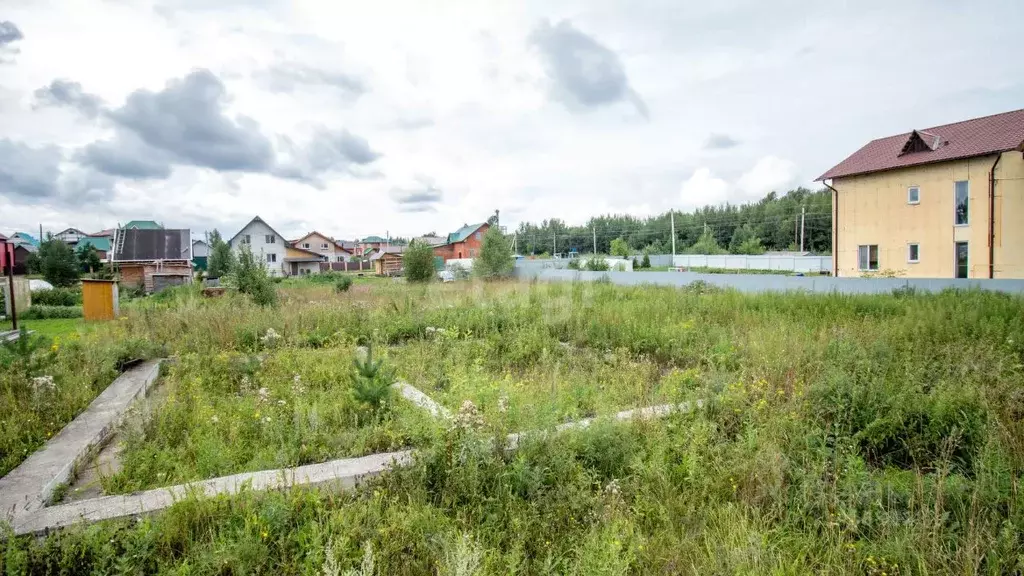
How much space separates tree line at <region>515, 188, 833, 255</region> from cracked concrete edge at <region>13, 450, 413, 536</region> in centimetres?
5269

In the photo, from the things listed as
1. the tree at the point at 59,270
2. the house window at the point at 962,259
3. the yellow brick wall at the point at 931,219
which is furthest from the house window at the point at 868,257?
the tree at the point at 59,270

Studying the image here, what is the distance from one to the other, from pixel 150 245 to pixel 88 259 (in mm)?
4109

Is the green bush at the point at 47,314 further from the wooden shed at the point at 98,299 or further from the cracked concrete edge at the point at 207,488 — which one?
the cracked concrete edge at the point at 207,488

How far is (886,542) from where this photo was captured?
2.38 meters

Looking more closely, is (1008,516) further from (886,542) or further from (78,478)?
(78,478)

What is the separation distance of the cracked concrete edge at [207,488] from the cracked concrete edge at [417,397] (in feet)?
2.51

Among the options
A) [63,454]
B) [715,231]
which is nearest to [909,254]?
[63,454]

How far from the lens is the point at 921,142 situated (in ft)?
66.4

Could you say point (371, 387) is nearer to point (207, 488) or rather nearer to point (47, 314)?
point (207, 488)

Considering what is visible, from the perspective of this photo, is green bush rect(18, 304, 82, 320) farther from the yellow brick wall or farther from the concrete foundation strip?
the yellow brick wall

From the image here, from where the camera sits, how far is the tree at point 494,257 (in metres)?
27.7

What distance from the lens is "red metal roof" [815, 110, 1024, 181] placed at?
58.2 ft

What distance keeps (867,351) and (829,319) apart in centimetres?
283

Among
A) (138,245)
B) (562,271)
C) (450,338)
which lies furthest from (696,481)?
(138,245)
